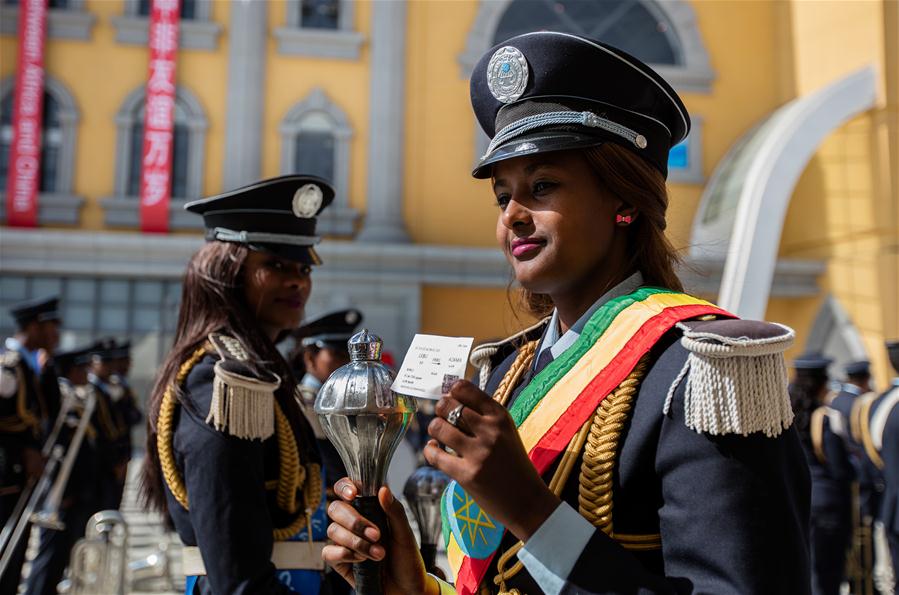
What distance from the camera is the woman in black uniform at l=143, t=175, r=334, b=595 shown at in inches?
81.6

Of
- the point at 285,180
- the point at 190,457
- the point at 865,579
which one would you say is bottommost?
the point at 865,579

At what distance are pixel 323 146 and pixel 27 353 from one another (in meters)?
8.61

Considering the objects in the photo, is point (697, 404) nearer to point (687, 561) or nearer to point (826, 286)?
point (687, 561)

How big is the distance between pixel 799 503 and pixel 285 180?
1988 mm

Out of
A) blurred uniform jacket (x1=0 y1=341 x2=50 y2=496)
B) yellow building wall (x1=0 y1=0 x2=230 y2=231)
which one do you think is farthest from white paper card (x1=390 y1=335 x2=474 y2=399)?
yellow building wall (x1=0 y1=0 x2=230 y2=231)

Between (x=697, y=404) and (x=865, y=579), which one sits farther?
(x=865, y=579)

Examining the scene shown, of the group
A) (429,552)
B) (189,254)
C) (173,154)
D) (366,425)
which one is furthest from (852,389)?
(173,154)

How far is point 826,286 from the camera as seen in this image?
15.0 meters

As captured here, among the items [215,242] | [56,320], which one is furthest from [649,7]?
[215,242]

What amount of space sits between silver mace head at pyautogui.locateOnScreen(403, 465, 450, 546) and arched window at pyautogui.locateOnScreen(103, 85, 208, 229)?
12929 millimetres

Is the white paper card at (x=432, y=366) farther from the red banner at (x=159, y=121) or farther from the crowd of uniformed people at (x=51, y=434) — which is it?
the red banner at (x=159, y=121)

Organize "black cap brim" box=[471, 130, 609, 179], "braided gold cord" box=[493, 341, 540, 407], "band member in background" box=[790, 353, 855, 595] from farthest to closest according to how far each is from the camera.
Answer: "band member in background" box=[790, 353, 855, 595]
"braided gold cord" box=[493, 341, 540, 407]
"black cap brim" box=[471, 130, 609, 179]

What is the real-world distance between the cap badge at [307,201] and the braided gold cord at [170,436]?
2.08ft

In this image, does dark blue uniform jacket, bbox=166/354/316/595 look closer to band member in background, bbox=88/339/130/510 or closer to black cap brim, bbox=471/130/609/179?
black cap brim, bbox=471/130/609/179
